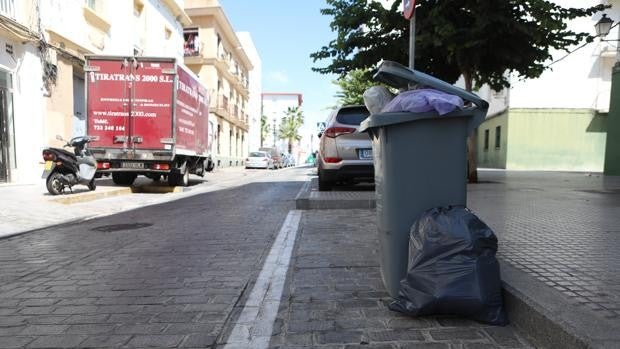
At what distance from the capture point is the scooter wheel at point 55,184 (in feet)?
33.2

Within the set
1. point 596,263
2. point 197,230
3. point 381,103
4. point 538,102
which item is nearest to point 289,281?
point 381,103

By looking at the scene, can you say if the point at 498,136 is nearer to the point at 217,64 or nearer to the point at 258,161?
the point at 258,161

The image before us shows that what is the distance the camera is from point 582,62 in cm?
2419

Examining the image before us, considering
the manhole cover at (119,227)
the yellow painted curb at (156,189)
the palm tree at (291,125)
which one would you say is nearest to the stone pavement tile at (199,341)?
the manhole cover at (119,227)

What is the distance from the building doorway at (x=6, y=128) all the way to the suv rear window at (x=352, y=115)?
9.59 metres

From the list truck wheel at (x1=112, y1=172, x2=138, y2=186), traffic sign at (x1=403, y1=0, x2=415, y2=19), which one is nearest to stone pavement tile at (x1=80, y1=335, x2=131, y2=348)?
traffic sign at (x1=403, y1=0, x2=415, y2=19)

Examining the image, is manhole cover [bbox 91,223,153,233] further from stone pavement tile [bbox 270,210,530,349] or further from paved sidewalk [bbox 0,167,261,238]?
stone pavement tile [bbox 270,210,530,349]

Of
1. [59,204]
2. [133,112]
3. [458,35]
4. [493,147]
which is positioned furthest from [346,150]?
[493,147]

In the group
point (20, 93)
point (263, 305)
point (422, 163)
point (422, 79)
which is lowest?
point (263, 305)

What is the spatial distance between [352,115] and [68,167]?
6234 millimetres

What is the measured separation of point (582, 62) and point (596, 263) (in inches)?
966

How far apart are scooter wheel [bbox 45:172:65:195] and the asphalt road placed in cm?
344

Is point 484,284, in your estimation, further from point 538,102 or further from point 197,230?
point 538,102

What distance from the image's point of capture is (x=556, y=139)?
24.7 metres
